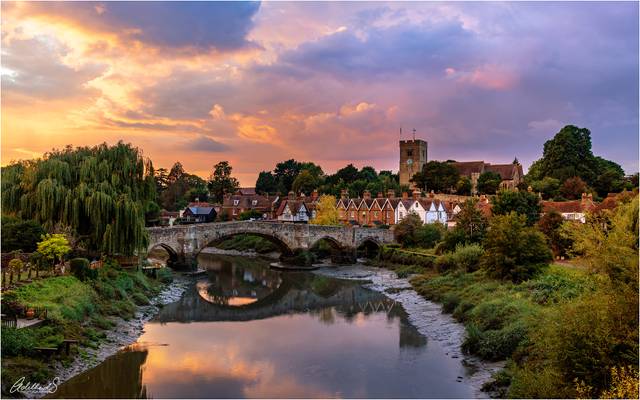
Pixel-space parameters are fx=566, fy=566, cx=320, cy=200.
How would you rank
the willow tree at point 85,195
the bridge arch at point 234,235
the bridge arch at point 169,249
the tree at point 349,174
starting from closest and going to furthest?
the willow tree at point 85,195
the bridge arch at point 169,249
the bridge arch at point 234,235
the tree at point 349,174

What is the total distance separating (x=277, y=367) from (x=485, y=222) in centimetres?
2892

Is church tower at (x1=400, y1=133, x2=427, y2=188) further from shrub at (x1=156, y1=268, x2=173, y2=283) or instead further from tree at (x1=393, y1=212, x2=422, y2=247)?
shrub at (x1=156, y1=268, x2=173, y2=283)

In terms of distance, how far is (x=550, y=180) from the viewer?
225ft

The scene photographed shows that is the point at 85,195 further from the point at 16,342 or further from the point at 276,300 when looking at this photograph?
the point at 16,342

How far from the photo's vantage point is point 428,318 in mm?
30422

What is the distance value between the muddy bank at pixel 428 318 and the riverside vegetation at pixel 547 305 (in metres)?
0.56

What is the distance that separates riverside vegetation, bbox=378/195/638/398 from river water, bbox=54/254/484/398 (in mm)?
1551

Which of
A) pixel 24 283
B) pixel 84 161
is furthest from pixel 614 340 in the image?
pixel 84 161

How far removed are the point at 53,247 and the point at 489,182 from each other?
213 feet

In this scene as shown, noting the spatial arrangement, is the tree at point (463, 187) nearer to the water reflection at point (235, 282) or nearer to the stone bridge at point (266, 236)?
the stone bridge at point (266, 236)

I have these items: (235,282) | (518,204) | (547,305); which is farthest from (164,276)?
(518,204)

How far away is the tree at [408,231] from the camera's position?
2238 inches

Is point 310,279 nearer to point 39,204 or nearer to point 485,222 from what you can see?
point 485,222

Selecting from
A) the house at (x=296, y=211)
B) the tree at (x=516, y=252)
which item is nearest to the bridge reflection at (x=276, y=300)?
the tree at (x=516, y=252)
